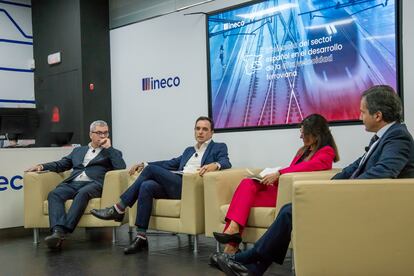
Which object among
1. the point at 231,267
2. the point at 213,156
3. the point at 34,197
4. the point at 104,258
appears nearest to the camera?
the point at 231,267

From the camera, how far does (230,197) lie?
4152 millimetres

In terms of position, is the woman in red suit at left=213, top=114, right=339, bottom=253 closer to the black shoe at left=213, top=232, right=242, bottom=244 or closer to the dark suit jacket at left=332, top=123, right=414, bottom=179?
the black shoe at left=213, top=232, right=242, bottom=244

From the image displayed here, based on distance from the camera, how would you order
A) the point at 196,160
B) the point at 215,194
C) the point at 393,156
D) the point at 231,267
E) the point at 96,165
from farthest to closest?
the point at 96,165
the point at 196,160
the point at 215,194
the point at 231,267
the point at 393,156

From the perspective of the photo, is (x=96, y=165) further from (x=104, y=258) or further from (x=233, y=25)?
(x=233, y=25)

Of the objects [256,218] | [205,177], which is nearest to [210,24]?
[205,177]

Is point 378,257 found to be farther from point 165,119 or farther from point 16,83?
point 16,83

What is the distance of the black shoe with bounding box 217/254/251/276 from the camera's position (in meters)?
2.96

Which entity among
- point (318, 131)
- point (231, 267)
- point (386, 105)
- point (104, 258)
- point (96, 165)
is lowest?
point (104, 258)

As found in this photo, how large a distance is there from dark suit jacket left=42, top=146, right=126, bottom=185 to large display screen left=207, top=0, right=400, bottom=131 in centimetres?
112

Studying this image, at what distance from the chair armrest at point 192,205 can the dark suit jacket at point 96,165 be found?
3.33 feet

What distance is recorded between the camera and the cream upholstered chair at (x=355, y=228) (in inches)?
97.7

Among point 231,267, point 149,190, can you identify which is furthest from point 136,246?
point 231,267

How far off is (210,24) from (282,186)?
8.51 ft

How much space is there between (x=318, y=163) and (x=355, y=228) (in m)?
1.29
